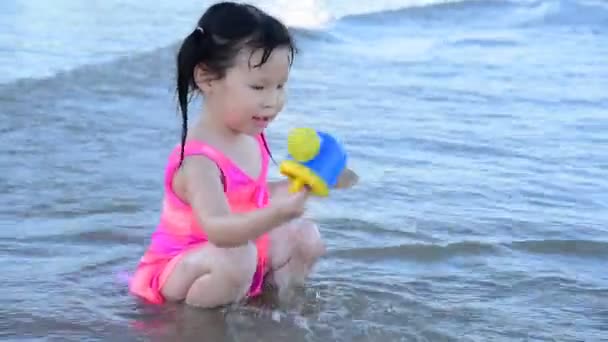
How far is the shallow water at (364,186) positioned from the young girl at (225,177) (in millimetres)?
127

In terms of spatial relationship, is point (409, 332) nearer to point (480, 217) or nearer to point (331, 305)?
point (331, 305)

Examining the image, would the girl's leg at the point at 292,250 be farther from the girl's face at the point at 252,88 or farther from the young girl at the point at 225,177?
the girl's face at the point at 252,88

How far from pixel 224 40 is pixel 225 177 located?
41 centimetres

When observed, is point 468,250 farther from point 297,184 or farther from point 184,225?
point 297,184

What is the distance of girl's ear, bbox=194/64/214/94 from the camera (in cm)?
333

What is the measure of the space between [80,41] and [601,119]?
13.0ft

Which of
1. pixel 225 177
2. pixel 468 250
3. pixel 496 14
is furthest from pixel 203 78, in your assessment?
pixel 496 14

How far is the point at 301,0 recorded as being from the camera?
12461 millimetres

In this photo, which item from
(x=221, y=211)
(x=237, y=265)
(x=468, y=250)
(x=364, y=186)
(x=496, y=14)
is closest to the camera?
(x=221, y=211)

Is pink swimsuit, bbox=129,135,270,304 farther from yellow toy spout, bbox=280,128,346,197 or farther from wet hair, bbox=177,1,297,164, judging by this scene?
yellow toy spout, bbox=280,128,346,197

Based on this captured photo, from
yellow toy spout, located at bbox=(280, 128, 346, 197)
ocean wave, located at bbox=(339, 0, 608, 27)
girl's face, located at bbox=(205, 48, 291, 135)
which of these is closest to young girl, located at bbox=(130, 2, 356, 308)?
girl's face, located at bbox=(205, 48, 291, 135)

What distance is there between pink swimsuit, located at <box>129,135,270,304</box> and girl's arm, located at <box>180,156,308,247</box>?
0.20ft

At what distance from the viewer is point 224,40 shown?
10.7 ft

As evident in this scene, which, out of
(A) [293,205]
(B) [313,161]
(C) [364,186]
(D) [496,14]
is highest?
(B) [313,161]
